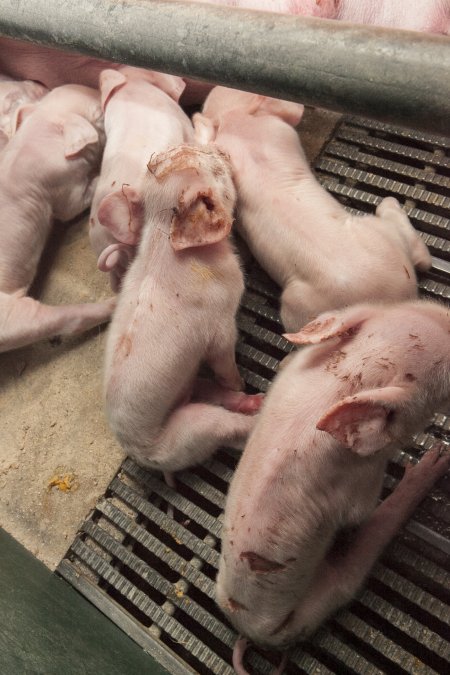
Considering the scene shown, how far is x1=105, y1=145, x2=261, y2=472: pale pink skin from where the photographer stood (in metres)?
2.24

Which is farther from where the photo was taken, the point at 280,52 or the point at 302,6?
the point at 302,6

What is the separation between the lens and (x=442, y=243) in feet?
7.82

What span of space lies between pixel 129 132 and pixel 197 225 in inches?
33.4

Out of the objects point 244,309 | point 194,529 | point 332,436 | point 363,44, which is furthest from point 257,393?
point 363,44

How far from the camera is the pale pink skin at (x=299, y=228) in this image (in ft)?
7.03

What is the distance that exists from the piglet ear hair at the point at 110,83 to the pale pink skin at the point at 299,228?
53 centimetres

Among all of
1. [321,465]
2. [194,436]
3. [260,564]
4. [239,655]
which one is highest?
[321,465]

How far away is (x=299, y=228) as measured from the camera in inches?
88.9

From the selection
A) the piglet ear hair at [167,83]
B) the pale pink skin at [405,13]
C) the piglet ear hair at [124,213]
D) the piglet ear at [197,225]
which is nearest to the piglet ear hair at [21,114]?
the piglet ear hair at [167,83]

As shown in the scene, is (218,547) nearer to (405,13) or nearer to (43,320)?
(43,320)

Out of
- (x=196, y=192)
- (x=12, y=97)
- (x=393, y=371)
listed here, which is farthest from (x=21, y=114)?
(x=393, y=371)

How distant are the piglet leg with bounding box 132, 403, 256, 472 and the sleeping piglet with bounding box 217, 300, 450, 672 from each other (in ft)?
1.00

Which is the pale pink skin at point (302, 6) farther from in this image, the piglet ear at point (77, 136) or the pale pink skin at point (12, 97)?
the pale pink skin at point (12, 97)

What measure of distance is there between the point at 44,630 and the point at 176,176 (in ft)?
5.07
